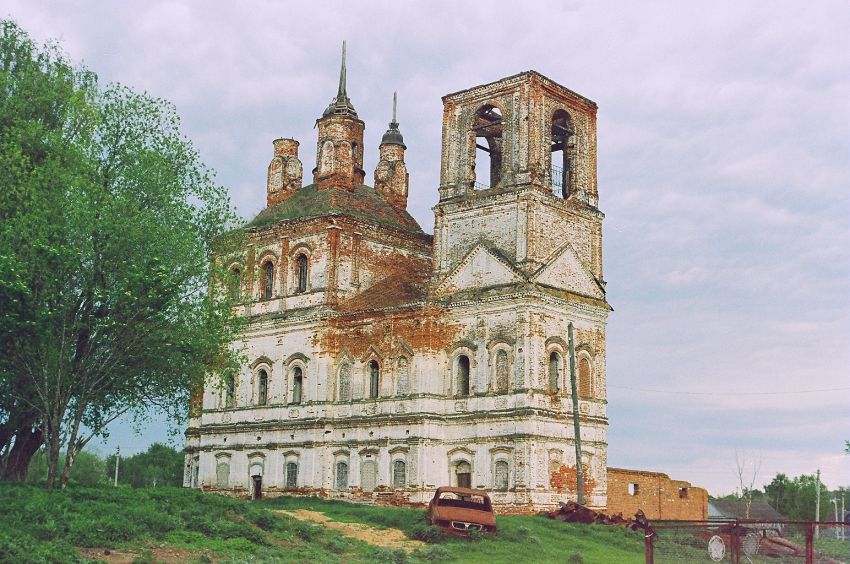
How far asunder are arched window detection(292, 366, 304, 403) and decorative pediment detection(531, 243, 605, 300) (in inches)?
416

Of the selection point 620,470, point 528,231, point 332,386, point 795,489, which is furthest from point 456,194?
point 795,489

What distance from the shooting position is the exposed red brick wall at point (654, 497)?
119 feet

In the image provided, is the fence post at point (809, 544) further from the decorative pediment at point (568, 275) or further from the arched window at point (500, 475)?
the decorative pediment at point (568, 275)

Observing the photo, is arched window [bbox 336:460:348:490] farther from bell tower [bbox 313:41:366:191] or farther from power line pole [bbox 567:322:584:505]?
bell tower [bbox 313:41:366:191]

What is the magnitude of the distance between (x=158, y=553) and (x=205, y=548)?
1.19 m

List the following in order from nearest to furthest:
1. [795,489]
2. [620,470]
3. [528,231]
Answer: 1. [528,231]
2. [620,470]
3. [795,489]

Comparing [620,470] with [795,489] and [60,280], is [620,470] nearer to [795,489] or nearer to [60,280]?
[60,280]

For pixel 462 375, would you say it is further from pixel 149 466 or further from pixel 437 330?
pixel 149 466

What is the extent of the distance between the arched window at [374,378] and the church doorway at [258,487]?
6040 mm

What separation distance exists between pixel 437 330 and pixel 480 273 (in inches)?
98.8

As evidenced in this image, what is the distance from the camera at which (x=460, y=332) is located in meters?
35.2

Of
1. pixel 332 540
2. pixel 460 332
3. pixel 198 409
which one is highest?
pixel 460 332

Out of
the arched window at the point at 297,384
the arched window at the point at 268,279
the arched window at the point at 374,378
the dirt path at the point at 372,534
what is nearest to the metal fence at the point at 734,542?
the dirt path at the point at 372,534

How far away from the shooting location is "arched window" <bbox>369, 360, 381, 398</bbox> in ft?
121
